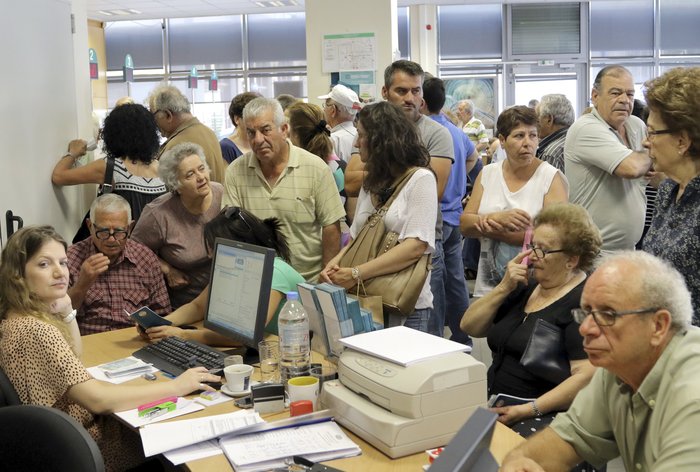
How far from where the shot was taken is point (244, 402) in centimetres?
222

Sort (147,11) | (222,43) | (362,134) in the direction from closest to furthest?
(362,134), (147,11), (222,43)

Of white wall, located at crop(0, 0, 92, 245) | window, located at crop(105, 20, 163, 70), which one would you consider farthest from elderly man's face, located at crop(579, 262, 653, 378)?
window, located at crop(105, 20, 163, 70)

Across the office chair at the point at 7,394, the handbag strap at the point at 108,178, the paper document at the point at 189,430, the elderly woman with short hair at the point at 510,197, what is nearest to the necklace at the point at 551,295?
the elderly woman with short hair at the point at 510,197

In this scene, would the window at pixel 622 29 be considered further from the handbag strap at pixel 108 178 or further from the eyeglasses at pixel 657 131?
the eyeglasses at pixel 657 131

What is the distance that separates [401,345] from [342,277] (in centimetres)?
103

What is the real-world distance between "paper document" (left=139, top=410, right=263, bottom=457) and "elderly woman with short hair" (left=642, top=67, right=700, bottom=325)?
138 centimetres

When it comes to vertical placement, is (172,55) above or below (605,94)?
above

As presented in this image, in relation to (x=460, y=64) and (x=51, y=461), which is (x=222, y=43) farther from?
(x=51, y=461)

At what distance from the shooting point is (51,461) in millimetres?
1836

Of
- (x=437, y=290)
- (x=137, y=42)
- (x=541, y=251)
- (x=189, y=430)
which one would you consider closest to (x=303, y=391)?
(x=189, y=430)

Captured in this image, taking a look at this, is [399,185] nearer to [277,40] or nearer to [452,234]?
[452,234]

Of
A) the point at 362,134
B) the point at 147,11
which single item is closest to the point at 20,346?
the point at 362,134

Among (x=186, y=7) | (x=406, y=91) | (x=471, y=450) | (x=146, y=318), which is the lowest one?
(x=146, y=318)

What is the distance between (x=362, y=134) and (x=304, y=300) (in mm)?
941
